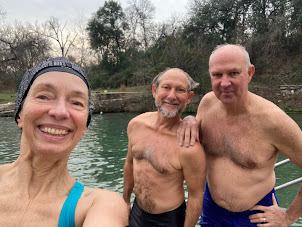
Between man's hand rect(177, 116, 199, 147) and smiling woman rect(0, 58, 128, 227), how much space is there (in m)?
1.13

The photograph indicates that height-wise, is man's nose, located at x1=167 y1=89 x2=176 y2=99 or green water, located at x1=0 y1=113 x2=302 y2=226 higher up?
man's nose, located at x1=167 y1=89 x2=176 y2=99

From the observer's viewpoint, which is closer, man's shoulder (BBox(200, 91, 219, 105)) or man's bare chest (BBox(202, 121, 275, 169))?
man's bare chest (BBox(202, 121, 275, 169))

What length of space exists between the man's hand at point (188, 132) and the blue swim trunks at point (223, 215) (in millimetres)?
682

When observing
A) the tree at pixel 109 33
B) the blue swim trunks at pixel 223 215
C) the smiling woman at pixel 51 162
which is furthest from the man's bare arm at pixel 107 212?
the tree at pixel 109 33

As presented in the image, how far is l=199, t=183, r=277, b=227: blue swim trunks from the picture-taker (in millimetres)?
2180

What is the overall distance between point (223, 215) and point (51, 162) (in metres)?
1.74

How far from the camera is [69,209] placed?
1125 mm

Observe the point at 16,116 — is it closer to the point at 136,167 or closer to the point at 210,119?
the point at 136,167

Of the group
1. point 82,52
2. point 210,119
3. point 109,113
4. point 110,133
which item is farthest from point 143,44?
point 210,119

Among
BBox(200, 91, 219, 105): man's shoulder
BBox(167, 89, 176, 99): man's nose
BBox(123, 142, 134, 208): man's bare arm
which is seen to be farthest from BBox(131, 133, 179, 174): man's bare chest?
BBox(200, 91, 219, 105): man's shoulder

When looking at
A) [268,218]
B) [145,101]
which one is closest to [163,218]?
[268,218]

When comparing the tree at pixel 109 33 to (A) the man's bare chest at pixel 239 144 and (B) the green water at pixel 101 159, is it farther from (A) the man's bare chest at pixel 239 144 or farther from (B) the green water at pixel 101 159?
(A) the man's bare chest at pixel 239 144

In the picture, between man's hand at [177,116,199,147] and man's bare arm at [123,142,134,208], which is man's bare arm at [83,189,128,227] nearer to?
man's hand at [177,116,199,147]

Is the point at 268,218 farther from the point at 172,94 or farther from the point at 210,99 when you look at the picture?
the point at 172,94
